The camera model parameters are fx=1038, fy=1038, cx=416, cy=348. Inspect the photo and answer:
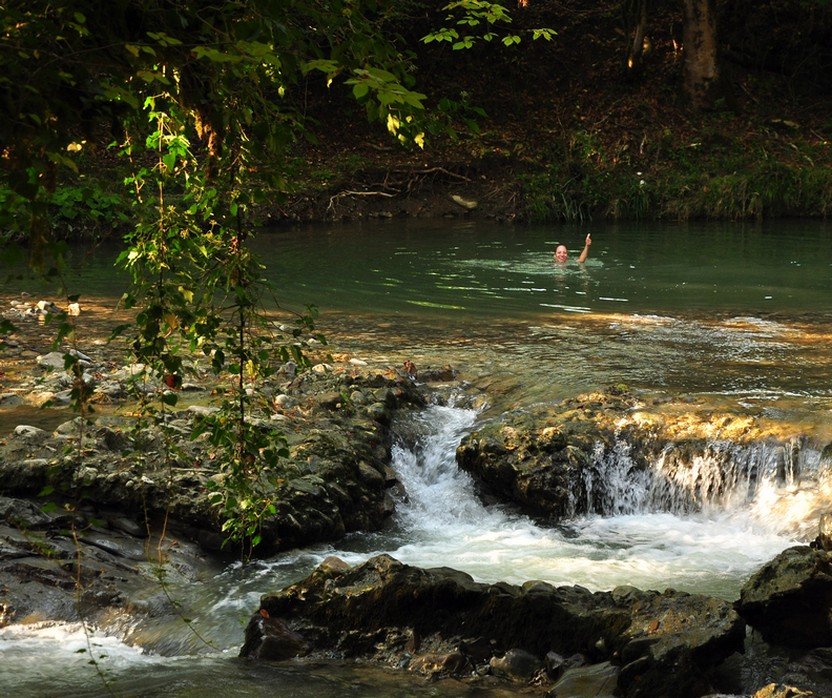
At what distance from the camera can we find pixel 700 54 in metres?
29.9

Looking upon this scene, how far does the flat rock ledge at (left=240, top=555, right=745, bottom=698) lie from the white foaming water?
125 cm

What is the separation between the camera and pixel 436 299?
16.5 metres

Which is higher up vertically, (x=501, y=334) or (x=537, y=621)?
(x=501, y=334)

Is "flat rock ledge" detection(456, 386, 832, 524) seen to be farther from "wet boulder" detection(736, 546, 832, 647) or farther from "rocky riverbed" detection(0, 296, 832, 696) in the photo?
"wet boulder" detection(736, 546, 832, 647)

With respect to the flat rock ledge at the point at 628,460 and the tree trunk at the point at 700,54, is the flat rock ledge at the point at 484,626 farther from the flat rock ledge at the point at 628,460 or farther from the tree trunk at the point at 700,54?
the tree trunk at the point at 700,54

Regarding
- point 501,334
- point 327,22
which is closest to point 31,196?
point 327,22

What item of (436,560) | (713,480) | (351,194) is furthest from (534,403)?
(351,194)

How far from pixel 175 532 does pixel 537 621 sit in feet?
10.00

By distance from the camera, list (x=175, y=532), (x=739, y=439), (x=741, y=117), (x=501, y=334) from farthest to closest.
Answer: (x=741, y=117) → (x=501, y=334) → (x=739, y=439) → (x=175, y=532)

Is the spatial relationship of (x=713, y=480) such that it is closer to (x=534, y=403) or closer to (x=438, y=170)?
(x=534, y=403)

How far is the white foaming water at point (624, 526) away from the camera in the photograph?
7.80m

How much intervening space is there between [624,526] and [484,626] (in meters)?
3.17

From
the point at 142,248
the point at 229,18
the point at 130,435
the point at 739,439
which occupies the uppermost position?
the point at 229,18

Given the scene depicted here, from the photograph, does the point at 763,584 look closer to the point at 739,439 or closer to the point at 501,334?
the point at 739,439
